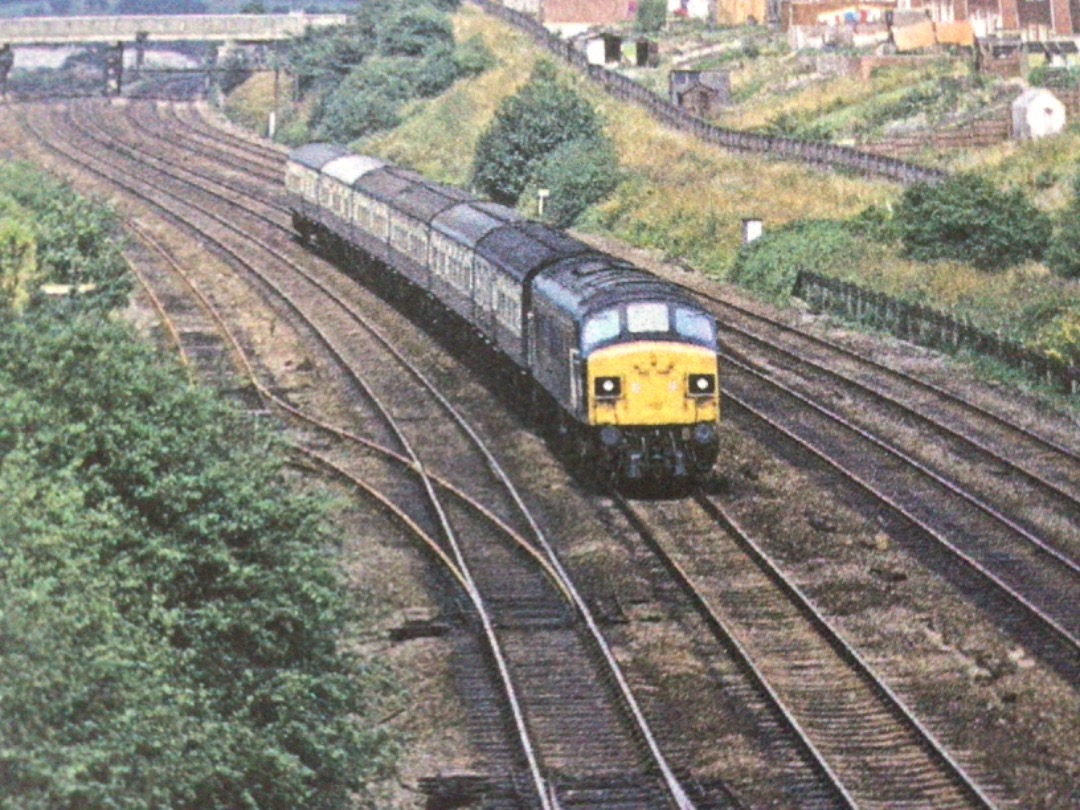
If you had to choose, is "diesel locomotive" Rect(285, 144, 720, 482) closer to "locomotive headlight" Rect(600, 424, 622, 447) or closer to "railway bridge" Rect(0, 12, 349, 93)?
"locomotive headlight" Rect(600, 424, 622, 447)

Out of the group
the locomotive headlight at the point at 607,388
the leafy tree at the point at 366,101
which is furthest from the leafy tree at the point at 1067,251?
the leafy tree at the point at 366,101

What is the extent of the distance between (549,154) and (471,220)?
2743cm

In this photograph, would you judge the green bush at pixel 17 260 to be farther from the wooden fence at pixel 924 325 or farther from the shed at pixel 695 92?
the shed at pixel 695 92

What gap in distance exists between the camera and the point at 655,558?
22.9 metres

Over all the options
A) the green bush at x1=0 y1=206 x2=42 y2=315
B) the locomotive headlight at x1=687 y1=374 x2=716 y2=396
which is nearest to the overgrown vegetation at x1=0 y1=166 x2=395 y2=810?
the locomotive headlight at x1=687 y1=374 x2=716 y2=396

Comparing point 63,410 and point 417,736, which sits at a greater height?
point 63,410

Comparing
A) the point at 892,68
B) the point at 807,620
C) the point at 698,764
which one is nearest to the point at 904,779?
the point at 698,764

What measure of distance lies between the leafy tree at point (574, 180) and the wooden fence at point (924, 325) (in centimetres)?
1651

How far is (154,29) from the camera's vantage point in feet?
390

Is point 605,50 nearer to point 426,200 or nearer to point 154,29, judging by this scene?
point 154,29

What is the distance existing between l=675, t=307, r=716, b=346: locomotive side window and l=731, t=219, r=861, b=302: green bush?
1790cm

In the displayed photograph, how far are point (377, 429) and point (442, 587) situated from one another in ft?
28.6

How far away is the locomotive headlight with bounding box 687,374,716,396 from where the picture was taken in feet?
82.8

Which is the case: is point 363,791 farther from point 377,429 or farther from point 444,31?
point 444,31
